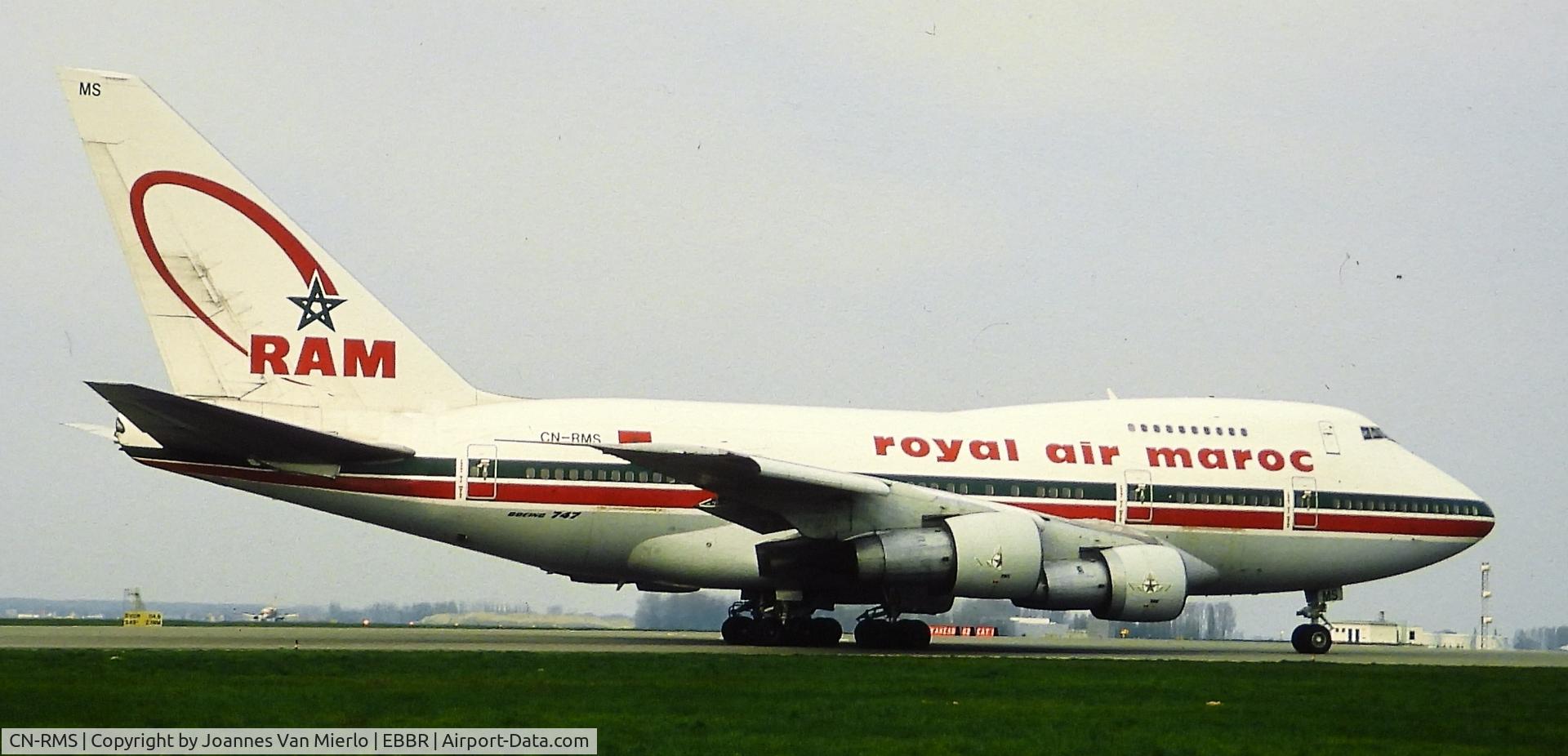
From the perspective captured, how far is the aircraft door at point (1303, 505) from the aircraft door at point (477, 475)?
45.3ft

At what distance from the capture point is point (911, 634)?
25.0m

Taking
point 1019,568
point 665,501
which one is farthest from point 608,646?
point 1019,568

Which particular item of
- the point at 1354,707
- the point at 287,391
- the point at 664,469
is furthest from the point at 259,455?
the point at 1354,707

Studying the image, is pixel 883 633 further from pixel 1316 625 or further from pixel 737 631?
pixel 1316 625

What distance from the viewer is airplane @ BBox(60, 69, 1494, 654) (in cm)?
2283

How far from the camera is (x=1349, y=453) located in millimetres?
28688

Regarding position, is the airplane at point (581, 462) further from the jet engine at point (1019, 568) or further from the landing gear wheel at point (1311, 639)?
the landing gear wheel at point (1311, 639)

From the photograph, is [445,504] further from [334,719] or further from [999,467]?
[334,719]

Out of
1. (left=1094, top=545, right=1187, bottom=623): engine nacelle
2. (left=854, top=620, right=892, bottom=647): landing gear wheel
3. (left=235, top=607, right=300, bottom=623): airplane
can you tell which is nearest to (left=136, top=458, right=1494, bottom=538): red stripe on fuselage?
(left=1094, top=545, right=1187, bottom=623): engine nacelle

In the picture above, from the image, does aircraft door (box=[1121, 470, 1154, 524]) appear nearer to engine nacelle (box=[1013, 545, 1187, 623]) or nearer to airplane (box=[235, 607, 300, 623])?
engine nacelle (box=[1013, 545, 1187, 623])


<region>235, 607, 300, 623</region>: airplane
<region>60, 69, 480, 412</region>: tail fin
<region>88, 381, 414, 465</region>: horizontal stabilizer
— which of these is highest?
<region>60, 69, 480, 412</region>: tail fin

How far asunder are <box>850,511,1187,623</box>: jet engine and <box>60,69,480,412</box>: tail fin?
25.5 feet

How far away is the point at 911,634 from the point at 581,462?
230 inches

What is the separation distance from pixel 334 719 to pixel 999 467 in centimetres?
1636
